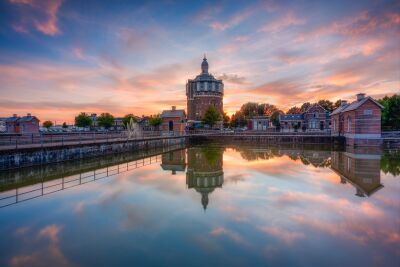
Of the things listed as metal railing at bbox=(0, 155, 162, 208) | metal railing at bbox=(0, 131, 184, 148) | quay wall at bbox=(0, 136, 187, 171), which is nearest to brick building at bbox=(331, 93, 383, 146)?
quay wall at bbox=(0, 136, 187, 171)

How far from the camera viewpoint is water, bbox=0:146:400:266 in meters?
5.31

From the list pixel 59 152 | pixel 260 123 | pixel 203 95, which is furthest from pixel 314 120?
pixel 59 152

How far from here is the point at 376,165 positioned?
1727 centimetres

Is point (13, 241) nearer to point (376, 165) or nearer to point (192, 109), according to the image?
point (376, 165)

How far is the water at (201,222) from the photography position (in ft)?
17.4

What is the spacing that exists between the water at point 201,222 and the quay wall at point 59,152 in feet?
7.63

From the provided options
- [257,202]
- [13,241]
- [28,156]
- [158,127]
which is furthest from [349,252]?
[158,127]

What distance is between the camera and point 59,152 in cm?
1788

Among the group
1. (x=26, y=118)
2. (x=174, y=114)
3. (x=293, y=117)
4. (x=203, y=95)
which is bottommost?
(x=26, y=118)

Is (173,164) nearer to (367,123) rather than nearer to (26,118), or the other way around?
(367,123)

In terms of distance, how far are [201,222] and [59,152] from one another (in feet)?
49.3

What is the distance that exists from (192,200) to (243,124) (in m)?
76.7

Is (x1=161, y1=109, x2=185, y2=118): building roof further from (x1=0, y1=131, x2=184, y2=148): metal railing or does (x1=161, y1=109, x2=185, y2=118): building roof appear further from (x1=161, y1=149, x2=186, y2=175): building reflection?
(x1=161, y1=149, x2=186, y2=175): building reflection

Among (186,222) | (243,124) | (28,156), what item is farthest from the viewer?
(243,124)
